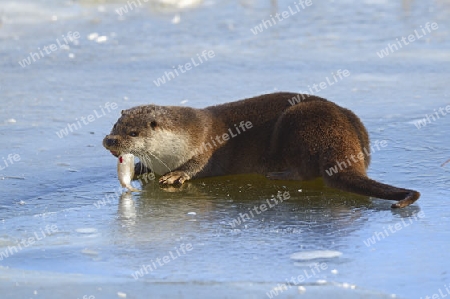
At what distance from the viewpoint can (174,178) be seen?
503 centimetres

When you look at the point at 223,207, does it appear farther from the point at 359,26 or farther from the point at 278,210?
the point at 359,26

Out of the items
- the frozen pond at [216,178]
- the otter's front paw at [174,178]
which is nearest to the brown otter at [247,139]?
the otter's front paw at [174,178]

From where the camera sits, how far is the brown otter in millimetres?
4781

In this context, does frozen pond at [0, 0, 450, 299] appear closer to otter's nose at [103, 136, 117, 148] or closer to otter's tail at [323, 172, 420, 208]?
otter's tail at [323, 172, 420, 208]

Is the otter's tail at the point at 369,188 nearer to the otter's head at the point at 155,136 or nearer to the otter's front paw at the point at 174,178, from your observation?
the otter's front paw at the point at 174,178

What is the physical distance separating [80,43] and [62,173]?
4.06 meters

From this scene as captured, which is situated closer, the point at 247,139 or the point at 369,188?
the point at 369,188

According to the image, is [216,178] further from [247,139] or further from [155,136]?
[155,136]

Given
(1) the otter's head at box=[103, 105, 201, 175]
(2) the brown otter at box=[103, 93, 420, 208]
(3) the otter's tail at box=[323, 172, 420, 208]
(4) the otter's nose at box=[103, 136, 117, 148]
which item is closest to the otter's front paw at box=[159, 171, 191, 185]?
(2) the brown otter at box=[103, 93, 420, 208]

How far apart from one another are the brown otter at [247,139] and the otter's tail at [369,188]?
0.15 feet

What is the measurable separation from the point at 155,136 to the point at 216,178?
0.46 m

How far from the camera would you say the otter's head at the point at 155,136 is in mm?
4957

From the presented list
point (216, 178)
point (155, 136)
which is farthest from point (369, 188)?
point (155, 136)

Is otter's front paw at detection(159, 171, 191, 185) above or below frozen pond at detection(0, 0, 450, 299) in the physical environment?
below
